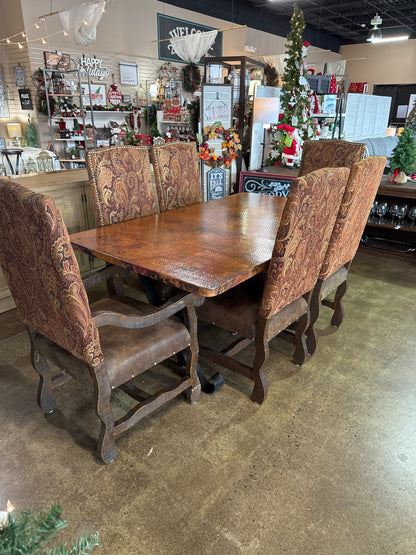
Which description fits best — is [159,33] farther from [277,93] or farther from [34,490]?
[34,490]

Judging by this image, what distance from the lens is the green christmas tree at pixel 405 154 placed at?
3811mm

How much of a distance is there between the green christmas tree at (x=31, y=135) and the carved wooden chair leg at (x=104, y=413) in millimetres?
6603

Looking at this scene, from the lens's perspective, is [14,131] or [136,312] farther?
[14,131]

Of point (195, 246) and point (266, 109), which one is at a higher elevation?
point (266, 109)

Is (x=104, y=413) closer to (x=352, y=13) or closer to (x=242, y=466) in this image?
(x=242, y=466)

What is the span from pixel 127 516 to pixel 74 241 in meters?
1.27

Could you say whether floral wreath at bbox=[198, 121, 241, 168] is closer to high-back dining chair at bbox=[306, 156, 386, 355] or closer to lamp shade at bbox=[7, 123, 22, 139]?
high-back dining chair at bbox=[306, 156, 386, 355]

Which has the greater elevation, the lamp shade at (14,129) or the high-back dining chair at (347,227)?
the lamp shade at (14,129)

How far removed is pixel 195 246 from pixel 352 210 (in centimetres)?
89

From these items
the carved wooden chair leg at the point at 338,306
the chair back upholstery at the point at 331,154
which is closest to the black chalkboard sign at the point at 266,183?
the chair back upholstery at the point at 331,154

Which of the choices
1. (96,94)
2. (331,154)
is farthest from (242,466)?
(96,94)

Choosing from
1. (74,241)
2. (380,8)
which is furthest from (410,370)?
(380,8)

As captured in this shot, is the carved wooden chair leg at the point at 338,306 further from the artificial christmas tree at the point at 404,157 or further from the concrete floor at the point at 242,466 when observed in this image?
the artificial christmas tree at the point at 404,157

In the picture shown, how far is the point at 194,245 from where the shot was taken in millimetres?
1932
